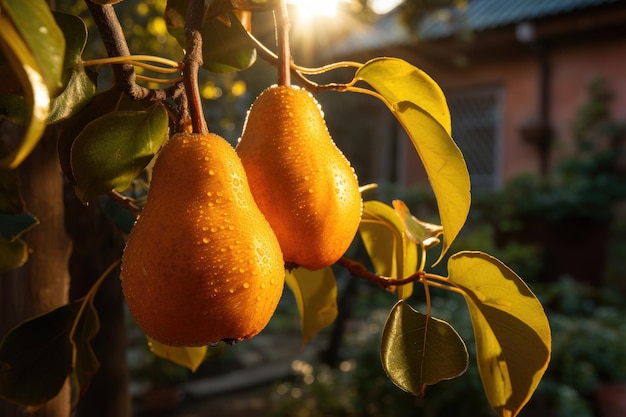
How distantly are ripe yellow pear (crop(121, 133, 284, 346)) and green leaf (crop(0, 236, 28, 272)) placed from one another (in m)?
0.23

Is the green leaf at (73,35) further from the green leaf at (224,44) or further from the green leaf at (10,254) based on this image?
the green leaf at (10,254)

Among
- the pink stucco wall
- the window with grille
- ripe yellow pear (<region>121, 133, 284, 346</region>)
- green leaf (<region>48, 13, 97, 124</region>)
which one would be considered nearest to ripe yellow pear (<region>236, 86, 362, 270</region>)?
ripe yellow pear (<region>121, 133, 284, 346</region>)

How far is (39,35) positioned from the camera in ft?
0.85

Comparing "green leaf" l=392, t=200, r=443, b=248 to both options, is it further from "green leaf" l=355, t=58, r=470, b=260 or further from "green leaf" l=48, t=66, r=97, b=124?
"green leaf" l=48, t=66, r=97, b=124

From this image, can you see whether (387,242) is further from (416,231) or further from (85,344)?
(85,344)

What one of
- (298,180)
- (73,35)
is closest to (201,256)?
(298,180)

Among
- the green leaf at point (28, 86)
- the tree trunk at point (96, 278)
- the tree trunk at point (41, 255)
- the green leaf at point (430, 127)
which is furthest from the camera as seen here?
the tree trunk at point (96, 278)

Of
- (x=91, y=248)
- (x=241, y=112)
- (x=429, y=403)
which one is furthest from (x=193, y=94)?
(x=241, y=112)

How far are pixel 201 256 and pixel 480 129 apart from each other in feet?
27.0

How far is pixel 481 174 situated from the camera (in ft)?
26.6

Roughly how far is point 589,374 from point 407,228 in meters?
3.31

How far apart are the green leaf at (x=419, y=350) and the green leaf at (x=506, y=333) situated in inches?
1.0

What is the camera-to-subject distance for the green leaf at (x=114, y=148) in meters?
0.46

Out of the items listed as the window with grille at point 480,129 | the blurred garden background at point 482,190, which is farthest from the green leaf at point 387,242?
the window with grille at point 480,129
